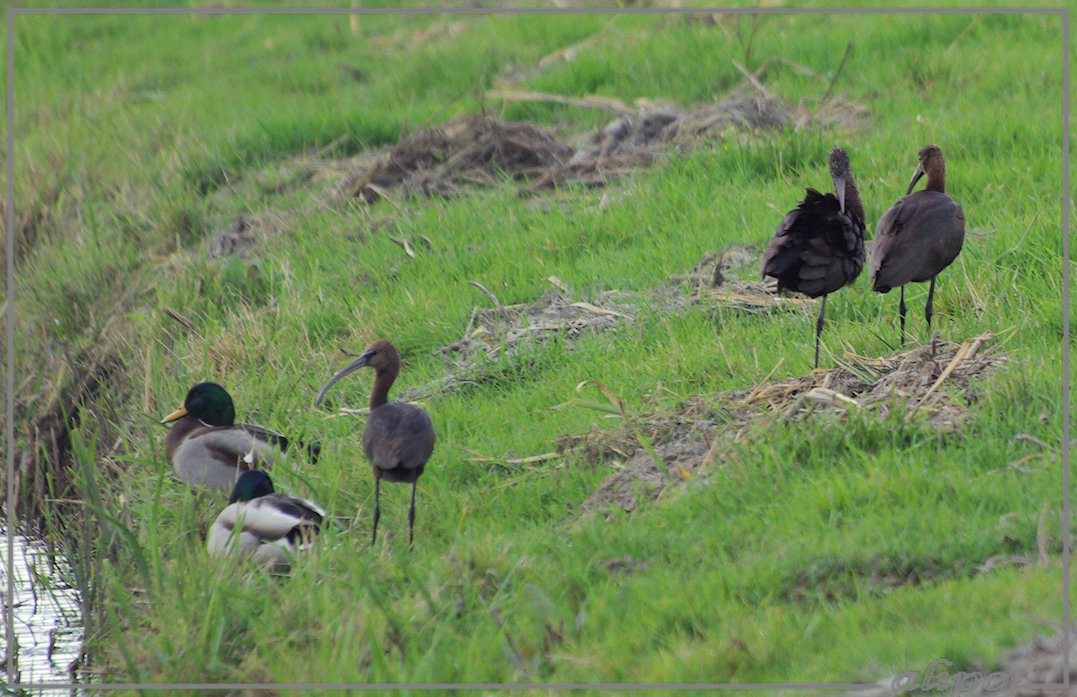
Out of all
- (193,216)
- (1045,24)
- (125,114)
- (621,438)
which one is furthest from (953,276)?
(125,114)

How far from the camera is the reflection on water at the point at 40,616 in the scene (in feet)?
17.1

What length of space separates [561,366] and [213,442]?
4.67ft

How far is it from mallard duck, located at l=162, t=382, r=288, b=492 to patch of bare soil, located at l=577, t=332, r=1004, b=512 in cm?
129

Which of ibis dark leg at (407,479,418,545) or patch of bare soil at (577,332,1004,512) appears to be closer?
ibis dark leg at (407,479,418,545)

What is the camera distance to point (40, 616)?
5.58 meters

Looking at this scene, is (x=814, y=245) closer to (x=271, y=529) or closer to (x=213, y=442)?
(x=271, y=529)

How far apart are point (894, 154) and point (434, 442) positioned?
10.6 ft

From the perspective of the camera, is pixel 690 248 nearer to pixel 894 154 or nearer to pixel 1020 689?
pixel 894 154

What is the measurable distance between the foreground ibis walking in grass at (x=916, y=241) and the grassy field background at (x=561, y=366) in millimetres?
396

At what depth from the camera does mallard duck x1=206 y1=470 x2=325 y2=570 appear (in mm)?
4555

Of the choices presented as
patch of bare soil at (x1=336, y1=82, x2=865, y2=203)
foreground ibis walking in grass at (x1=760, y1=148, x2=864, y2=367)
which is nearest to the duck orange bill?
patch of bare soil at (x1=336, y1=82, x2=865, y2=203)

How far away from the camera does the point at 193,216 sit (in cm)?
826

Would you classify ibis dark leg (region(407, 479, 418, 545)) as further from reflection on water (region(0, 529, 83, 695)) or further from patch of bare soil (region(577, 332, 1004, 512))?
reflection on water (region(0, 529, 83, 695))

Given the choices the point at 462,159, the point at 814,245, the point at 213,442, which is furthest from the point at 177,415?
the point at 462,159
